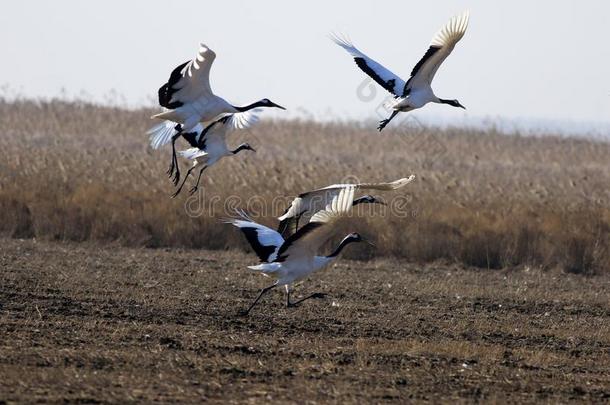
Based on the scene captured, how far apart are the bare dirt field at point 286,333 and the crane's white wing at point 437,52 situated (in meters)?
2.30

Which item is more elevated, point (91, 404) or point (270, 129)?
point (270, 129)

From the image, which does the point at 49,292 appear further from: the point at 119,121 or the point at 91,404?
the point at 119,121

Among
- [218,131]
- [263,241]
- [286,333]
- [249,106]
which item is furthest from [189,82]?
[286,333]

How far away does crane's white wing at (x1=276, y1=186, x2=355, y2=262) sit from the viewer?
818 cm

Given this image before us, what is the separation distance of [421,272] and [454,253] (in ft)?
4.19

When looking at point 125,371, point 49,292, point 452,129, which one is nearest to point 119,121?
point 452,129

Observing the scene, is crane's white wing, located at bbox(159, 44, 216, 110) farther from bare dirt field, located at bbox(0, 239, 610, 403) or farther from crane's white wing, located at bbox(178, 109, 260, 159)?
bare dirt field, located at bbox(0, 239, 610, 403)

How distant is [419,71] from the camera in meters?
11.1

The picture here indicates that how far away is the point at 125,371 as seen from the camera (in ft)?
24.7

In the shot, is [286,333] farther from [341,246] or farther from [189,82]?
[189,82]

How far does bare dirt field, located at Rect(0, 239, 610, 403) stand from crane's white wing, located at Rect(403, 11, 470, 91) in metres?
2.30

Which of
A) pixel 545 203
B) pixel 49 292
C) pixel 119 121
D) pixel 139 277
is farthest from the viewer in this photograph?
pixel 119 121

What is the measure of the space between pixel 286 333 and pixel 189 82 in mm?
2693

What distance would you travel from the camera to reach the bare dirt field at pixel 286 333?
291 inches
